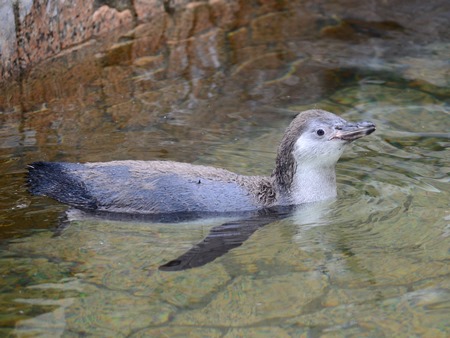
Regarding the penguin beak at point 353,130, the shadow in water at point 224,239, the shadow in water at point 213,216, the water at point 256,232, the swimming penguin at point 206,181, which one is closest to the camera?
the water at point 256,232

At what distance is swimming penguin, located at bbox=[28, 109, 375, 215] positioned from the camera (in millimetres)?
5824

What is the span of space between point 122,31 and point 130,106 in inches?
73.8

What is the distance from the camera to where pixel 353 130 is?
600 centimetres

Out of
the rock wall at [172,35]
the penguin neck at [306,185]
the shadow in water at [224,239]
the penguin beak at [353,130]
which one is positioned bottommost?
the shadow in water at [224,239]

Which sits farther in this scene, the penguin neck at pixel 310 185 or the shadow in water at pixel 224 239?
the penguin neck at pixel 310 185

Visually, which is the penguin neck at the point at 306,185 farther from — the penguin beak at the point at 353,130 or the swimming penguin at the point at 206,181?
the penguin beak at the point at 353,130

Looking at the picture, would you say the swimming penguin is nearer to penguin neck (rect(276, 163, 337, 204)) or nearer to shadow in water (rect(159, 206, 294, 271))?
penguin neck (rect(276, 163, 337, 204))

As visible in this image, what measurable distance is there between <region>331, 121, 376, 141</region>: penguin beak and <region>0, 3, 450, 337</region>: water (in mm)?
443

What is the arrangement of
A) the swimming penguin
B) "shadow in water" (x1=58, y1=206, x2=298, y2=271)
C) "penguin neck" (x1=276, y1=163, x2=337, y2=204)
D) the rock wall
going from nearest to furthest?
1. "shadow in water" (x1=58, y1=206, x2=298, y2=271)
2. the swimming penguin
3. "penguin neck" (x1=276, y1=163, x2=337, y2=204)
4. the rock wall

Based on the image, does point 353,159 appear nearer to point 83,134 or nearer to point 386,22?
point 83,134

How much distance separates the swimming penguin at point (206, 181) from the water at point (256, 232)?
145 mm

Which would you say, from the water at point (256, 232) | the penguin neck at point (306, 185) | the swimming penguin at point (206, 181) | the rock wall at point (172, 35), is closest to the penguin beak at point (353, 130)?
the swimming penguin at point (206, 181)

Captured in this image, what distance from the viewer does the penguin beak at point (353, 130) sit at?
594 cm

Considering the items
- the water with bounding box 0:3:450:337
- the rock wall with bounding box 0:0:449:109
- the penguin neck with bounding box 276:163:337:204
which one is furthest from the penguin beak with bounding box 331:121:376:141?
the rock wall with bounding box 0:0:449:109
